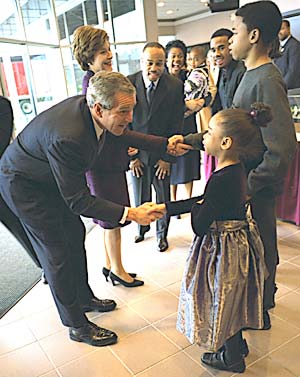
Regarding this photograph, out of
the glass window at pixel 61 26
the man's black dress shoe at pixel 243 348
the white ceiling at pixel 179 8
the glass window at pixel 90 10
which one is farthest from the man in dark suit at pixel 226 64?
the white ceiling at pixel 179 8

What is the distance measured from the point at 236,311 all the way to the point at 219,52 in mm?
1907

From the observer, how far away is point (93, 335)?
6.31 feet

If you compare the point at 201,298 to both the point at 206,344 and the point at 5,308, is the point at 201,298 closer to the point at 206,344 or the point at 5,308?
the point at 206,344

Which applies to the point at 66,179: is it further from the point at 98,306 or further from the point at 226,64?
the point at 226,64

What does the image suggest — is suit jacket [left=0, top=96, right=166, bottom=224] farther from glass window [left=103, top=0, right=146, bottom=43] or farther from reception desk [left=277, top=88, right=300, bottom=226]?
glass window [left=103, top=0, right=146, bottom=43]

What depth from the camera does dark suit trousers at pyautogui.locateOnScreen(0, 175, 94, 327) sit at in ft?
5.52

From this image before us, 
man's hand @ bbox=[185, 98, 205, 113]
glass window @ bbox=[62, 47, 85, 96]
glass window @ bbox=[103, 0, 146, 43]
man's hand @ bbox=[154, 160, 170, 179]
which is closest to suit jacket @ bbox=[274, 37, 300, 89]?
man's hand @ bbox=[185, 98, 205, 113]

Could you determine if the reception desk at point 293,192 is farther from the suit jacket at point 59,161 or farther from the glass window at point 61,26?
the glass window at point 61,26

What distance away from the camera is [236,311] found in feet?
5.00

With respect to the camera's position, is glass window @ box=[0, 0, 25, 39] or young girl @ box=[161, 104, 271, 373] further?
glass window @ box=[0, 0, 25, 39]

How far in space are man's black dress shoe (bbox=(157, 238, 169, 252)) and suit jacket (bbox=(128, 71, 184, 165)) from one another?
706mm

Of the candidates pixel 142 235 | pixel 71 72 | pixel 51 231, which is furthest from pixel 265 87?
pixel 71 72

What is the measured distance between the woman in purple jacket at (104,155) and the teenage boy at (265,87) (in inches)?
30.3

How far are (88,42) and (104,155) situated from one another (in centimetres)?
64
